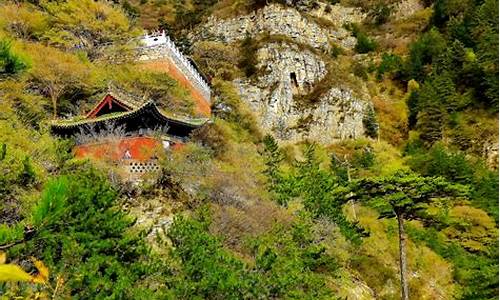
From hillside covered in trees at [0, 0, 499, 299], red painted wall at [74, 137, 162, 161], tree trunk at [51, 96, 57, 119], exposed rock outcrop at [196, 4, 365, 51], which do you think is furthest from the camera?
exposed rock outcrop at [196, 4, 365, 51]

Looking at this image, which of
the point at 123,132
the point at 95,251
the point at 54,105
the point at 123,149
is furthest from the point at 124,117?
the point at 95,251

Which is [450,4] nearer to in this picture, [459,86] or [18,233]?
[459,86]

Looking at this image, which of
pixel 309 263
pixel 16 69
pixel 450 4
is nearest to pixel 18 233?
pixel 16 69

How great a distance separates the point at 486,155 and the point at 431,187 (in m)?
16.4

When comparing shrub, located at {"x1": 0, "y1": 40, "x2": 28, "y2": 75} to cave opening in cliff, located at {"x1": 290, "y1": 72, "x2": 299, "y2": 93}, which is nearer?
shrub, located at {"x1": 0, "y1": 40, "x2": 28, "y2": 75}

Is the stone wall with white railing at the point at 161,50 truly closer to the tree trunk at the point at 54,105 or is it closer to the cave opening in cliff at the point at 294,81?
the tree trunk at the point at 54,105

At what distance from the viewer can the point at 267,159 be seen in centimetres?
2273

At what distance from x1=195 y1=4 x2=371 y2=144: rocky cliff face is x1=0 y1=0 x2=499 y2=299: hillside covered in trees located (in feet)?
0.39

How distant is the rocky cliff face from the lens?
3419 cm

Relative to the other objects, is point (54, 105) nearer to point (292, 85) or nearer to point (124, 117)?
point (124, 117)

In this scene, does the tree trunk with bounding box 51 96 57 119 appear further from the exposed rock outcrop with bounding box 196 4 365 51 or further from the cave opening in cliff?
the exposed rock outcrop with bounding box 196 4 365 51

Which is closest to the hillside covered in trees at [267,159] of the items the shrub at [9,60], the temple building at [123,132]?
the shrub at [9,60]

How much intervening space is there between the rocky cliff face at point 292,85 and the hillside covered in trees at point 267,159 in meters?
0.12

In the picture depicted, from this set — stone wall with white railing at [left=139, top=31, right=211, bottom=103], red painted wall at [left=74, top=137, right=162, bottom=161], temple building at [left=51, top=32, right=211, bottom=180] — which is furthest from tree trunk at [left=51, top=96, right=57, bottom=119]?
stone wall with white railing at [left=139, top=31, right=211, bottom=103]
